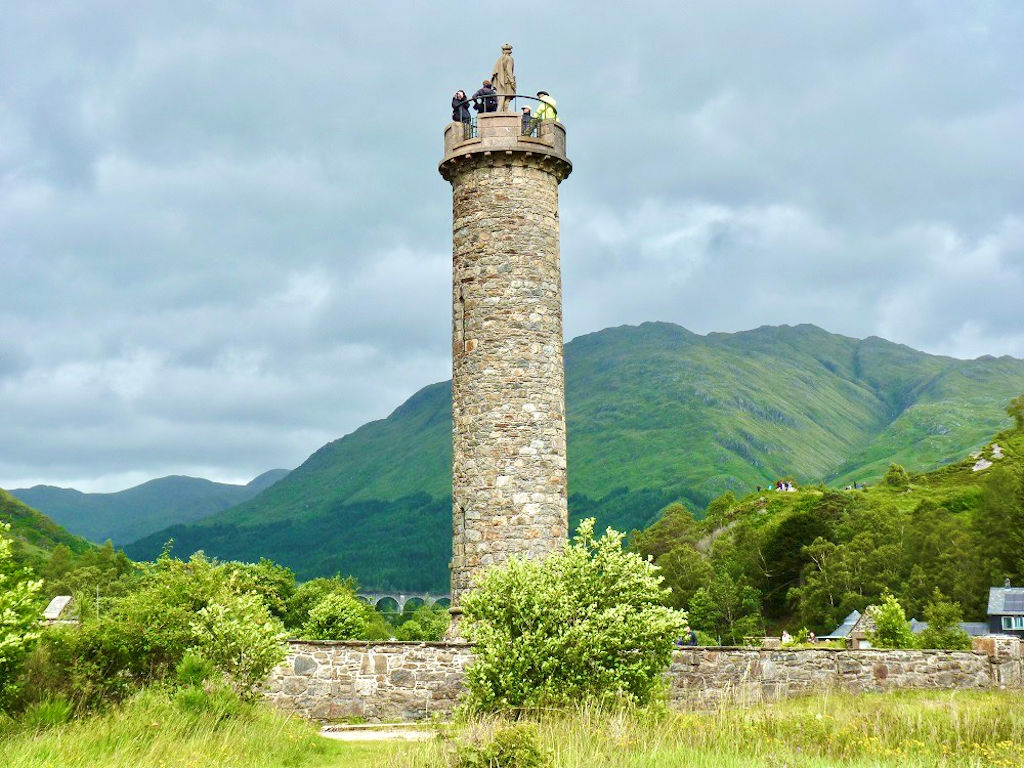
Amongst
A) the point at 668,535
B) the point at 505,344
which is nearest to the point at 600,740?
the point at 505,344

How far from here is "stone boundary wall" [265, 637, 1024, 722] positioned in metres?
18.7

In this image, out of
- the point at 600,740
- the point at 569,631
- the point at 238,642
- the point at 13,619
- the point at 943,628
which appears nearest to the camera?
the point at 600,740

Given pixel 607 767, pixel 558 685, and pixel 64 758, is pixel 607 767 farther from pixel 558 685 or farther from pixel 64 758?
pixel 64 758

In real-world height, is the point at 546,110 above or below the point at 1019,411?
below

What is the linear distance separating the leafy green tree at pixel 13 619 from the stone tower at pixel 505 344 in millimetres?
9936

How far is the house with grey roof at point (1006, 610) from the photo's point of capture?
2064 inches

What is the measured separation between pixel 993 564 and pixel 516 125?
2034 inches

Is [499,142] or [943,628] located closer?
[499,142]

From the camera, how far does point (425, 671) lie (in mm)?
19000

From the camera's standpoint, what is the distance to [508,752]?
1049 centimetres

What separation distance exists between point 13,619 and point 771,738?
9.38m

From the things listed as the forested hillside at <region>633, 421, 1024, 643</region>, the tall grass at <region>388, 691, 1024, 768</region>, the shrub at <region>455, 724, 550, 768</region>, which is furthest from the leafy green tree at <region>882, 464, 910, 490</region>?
the shrub at <region>455, 724, 550, 768</region>

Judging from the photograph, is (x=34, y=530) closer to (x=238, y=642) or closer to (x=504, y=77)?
(x=504, y=77)

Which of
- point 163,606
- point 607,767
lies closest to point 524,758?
point 607,767
